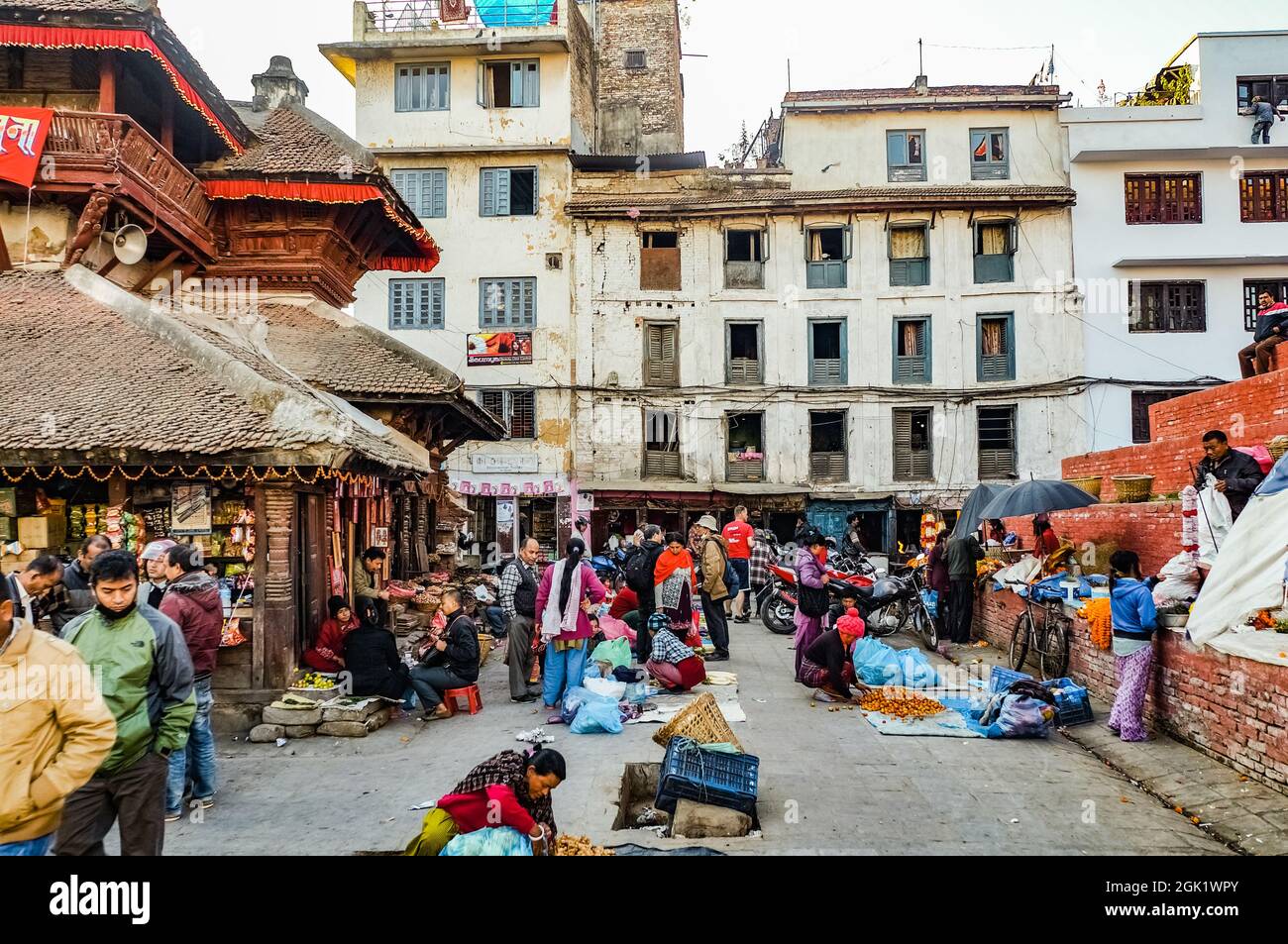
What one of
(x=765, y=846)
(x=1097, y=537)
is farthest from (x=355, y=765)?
(x=1097, y=537)

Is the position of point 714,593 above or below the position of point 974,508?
below

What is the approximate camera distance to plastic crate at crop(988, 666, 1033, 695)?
9.17 meters

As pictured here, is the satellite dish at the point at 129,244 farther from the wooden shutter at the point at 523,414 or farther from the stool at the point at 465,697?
the wooden shutter at the point at 523,414

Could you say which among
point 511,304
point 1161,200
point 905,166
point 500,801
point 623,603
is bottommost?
point 500,801

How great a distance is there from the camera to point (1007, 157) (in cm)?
2816

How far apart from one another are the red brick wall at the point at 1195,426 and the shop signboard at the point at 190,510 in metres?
12.2

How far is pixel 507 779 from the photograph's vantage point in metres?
4.64

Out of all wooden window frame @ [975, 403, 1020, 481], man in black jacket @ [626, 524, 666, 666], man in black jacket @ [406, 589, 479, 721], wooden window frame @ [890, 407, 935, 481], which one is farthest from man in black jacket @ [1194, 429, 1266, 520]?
wooden window frame @ [975, 403, 1020, 481]

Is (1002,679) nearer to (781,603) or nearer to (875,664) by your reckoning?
(875,664)

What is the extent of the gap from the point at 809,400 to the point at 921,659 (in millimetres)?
17730

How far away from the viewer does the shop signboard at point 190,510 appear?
924cm

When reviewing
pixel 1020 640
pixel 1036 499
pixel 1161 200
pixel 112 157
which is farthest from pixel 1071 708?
pixel 1161 200

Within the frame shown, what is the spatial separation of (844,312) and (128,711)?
25949 millimetres
